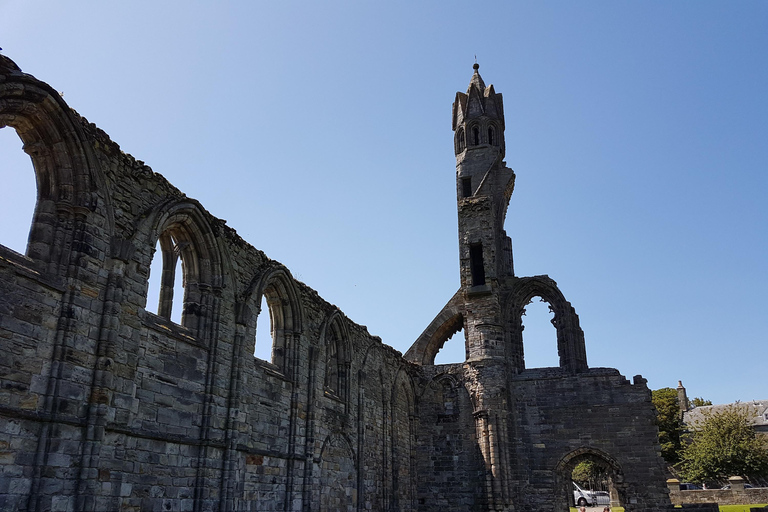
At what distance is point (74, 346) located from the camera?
764 cm

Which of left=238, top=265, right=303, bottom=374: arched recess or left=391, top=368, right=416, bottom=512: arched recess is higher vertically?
left=238, top=265, right=303, bottom=374: arched recess

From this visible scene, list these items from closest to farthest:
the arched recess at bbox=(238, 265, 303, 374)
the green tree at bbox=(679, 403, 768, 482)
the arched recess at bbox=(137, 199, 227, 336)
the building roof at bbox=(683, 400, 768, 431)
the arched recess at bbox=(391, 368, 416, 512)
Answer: the arched recess at bbox=(137, 199, 227, 336)
the arched recess at bbox=(238, 265, 303, 374)
the arched recess at bbox=(391, 368, 416, 512)
the green tree at bbox=(679, 403, 768, 482)
the building roof at bbox=(683, 400, 768, 431)

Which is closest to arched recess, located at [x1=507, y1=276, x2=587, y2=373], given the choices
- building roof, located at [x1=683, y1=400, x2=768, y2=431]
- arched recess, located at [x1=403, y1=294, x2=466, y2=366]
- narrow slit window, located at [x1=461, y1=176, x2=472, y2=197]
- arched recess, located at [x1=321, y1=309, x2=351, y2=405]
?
arched recess, located at [x1=403, y1=294, x2=466, y2=366]

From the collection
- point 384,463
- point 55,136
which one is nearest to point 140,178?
point 55,136

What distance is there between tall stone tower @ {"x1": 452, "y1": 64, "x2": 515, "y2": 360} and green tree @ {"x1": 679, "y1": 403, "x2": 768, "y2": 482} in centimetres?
2115

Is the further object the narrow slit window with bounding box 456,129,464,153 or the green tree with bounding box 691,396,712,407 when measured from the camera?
the green tree with bounding box 691,396,712,407

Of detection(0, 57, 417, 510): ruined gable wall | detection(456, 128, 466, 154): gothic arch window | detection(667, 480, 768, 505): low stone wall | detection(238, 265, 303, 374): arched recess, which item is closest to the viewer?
detection(0, 57, 417, 510): ruined gable wall

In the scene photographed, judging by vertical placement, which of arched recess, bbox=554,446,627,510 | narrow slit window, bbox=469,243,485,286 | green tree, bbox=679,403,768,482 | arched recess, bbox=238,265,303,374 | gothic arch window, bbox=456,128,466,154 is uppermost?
gothic arch window, bbox=456,128,466,154

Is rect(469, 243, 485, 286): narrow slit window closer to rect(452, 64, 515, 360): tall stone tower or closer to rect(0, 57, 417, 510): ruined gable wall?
rect(452, 64, 515, 360): tall stone tower

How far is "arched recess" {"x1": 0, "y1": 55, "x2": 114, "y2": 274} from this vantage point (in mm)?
7668

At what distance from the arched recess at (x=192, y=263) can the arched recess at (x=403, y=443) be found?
9.18 metres

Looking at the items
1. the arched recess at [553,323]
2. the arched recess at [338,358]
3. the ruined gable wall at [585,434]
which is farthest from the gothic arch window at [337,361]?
the arched recess at [553,323]

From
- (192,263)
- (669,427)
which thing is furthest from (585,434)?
(669,427)

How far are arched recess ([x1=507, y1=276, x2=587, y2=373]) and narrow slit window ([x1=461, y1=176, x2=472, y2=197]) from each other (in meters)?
3.86
